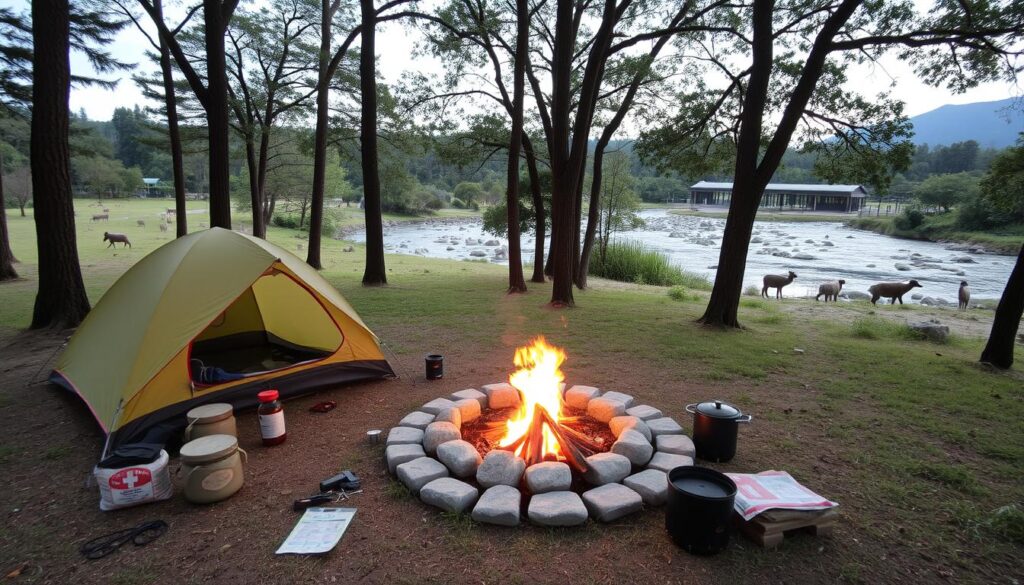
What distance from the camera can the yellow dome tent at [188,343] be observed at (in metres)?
3.81

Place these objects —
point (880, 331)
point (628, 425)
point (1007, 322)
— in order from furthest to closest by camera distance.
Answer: point (880, 331) < point (1007, 322) < point (628, 425)

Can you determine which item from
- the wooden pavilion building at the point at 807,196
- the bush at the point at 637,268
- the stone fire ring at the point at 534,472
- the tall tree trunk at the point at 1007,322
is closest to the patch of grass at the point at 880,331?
the tall tree trunk at the point at 1007,322

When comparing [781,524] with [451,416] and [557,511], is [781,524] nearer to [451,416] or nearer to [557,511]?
[557,511]

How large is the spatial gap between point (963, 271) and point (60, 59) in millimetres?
29152

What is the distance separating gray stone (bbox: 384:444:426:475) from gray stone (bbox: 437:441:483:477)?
0.19 m

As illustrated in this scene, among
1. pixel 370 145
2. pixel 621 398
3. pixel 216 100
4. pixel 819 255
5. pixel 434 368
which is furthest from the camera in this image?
pixel 819 255

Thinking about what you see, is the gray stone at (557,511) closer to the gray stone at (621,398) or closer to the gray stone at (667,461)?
the gray stone at (667,461)

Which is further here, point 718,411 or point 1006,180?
point 1006,180

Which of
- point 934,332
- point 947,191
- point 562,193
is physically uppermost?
point 947,191

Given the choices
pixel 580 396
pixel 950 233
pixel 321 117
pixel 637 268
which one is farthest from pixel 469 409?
pixel 950 233

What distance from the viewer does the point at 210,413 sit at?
11.7ft

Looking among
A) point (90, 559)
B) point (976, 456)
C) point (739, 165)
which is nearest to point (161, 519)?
point (90, 559)

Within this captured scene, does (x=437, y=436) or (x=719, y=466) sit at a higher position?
(x=437, y=436)

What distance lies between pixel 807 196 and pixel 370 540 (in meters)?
65.9
